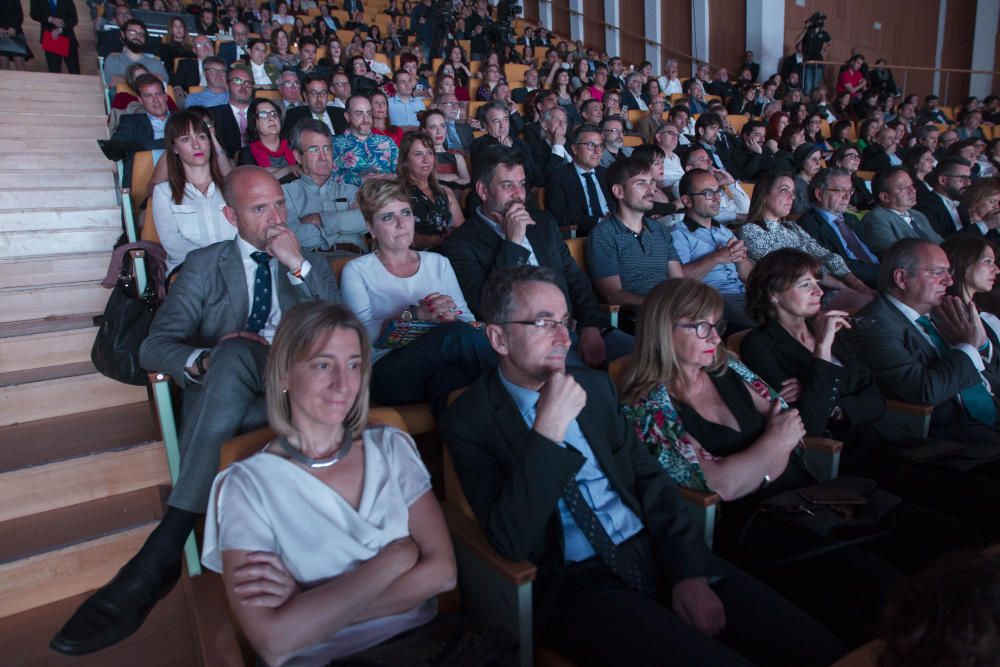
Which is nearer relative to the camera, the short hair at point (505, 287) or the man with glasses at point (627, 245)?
the short hair at point (505, 287)

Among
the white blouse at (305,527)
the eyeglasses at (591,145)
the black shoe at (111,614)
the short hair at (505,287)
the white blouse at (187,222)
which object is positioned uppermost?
the eyeglasses at (591,145)

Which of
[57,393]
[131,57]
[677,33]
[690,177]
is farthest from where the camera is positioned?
[677,33]

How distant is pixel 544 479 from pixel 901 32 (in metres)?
14.2

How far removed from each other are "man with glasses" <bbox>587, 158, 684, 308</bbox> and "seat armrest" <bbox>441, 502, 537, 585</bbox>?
5.56 feet

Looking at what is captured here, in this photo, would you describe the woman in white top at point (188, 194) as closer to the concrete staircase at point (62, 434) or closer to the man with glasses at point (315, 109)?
the concrete staircase at point (62, 434)

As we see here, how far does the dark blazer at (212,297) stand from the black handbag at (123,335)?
12.0 inches

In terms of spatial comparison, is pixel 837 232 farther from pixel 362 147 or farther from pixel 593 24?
pixel 593 24

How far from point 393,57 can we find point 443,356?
6.60 meters

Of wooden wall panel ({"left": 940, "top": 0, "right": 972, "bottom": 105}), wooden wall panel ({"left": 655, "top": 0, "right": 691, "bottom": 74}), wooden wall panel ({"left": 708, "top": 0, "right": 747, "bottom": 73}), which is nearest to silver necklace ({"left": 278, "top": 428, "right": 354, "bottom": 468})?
wooden wall panel ({"left": 708, "top": 0, "right": 747, "bottom": 73})

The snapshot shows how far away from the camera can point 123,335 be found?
201cm

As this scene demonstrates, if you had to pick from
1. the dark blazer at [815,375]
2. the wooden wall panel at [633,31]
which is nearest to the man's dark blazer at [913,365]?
the dark blazer at [815,375]

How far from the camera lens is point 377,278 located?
2182 millimetres

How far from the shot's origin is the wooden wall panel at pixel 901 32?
442 inches

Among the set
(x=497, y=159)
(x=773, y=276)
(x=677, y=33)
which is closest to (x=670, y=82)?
(x=677, y=33)
